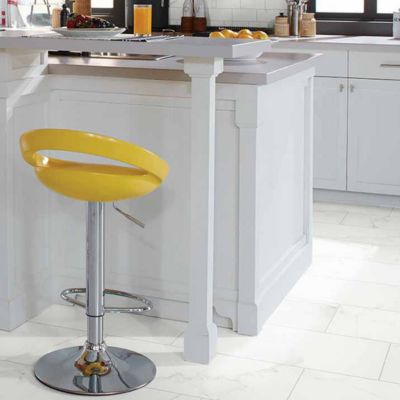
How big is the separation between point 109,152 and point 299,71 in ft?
4.25

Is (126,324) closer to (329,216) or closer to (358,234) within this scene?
(358,234)

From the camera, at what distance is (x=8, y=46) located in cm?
345

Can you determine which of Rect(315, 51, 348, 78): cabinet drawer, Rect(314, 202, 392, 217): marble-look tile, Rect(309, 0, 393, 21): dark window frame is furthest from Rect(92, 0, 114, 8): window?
Rect(314, 202, 392, 217): marble-look tile

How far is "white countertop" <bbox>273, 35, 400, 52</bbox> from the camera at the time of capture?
562cm

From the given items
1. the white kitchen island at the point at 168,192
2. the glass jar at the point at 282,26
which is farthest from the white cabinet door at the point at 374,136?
the white kitchen island at the point at 168,192

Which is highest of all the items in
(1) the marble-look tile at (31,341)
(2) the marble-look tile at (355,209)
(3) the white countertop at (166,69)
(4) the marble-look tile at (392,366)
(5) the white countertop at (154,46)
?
(5) the white countertop at (154,46)

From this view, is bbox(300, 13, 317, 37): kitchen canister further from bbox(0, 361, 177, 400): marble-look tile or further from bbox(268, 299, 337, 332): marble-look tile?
bbox(0, 361, 177, 400): marble-look tile

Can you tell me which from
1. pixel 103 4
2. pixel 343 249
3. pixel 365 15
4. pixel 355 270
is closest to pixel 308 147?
pixel 355 270

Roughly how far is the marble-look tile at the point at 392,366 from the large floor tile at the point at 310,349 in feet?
Result: 0.08

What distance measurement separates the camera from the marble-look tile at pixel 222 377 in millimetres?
3207

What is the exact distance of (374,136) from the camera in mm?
5777

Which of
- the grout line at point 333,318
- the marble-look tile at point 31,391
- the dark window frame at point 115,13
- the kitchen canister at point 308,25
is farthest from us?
the dark window frame at point 115,13

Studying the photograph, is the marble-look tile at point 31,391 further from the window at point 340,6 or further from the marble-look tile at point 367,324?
the window at point 340,6

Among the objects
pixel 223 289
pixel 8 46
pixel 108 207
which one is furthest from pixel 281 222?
pixel 8 46
